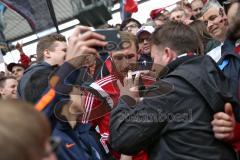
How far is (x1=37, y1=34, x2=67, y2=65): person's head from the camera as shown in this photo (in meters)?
2.35

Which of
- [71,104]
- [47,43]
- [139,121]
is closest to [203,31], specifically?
[47,43]

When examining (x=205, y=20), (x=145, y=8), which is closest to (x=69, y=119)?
(x=205, y=20)

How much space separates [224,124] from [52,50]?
3.42 feet

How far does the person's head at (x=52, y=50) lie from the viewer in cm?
235

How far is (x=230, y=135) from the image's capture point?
2.02 meters

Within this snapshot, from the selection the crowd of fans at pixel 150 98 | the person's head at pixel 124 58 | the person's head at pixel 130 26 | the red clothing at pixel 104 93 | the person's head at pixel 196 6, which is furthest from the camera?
the person's head at pixel 196 6

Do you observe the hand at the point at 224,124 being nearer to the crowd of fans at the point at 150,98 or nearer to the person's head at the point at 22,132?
the crowd of fans at the point at 150,98

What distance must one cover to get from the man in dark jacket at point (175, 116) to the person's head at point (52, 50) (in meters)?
0.51

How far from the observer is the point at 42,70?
6.79ft

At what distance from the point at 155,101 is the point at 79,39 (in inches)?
27.6

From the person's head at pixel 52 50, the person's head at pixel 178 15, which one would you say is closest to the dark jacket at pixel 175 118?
the person's head at pixel 52 50

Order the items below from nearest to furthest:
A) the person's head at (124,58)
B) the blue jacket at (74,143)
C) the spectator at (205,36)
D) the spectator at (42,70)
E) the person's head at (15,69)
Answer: the person's head at (124,58), the spectator at (42,70), the blue jacket at (74,143), the spectator at (205,36), the person's head at (15,69)

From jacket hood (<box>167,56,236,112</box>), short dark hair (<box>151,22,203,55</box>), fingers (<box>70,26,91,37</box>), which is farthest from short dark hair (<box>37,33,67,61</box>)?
fingers (<box>70,26,91,37</box>)

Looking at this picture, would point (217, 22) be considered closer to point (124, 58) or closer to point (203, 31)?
point (203, 31)
